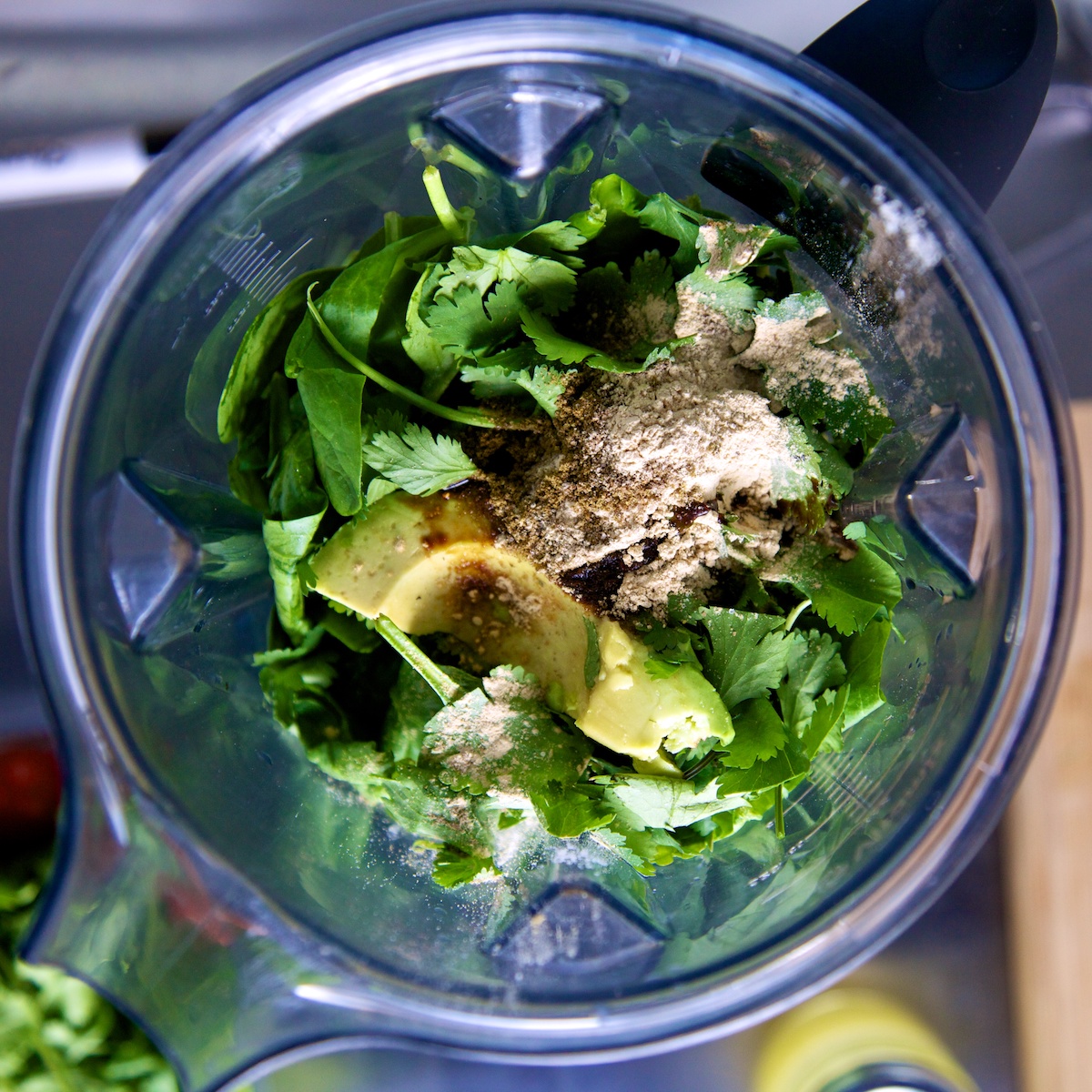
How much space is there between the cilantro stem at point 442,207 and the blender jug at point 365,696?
74 millimetres

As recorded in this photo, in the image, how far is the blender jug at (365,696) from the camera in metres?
0.66

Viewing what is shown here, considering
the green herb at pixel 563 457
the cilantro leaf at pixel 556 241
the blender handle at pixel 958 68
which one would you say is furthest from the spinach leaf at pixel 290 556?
the blender handle at pixel 958 68

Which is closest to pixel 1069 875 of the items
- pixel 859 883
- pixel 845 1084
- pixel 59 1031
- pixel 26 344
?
pixel 845 1084

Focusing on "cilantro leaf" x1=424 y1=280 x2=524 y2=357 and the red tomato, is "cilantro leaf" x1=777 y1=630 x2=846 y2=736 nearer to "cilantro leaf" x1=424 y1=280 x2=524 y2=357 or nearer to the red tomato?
"cilantro leaf" x1=424 y1=280 x2=524 y2=357

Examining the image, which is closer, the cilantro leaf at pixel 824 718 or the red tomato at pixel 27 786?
the cilantro leaf at pixel 824 718

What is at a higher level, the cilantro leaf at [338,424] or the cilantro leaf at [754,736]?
the cilantro leaf at [338,424]

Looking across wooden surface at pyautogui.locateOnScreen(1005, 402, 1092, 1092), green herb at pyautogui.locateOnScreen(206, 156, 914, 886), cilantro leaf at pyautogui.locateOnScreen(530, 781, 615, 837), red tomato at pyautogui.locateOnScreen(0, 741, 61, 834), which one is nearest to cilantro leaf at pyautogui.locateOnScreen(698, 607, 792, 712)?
green herb at pyautogui.locateOnScreen(206, 156, 914, 886)

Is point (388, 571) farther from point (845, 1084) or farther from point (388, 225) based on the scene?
point (845, 1084)

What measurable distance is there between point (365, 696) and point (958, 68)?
63 centimetres

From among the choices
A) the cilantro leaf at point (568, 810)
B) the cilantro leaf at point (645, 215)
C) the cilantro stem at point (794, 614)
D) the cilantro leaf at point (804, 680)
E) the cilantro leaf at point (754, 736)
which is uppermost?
the cilantro leaf at point (645, 215)

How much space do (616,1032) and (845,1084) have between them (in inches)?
17.6

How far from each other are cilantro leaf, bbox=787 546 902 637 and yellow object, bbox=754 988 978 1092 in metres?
0.67

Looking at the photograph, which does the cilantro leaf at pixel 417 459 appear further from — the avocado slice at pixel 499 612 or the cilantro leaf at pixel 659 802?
the cilantro leaf at pixel 659 802

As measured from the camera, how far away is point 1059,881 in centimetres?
114
